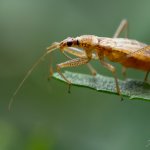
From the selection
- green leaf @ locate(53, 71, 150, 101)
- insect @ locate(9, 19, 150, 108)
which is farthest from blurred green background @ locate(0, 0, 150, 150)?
green leaf @ locate(53, 71, 150, 101)

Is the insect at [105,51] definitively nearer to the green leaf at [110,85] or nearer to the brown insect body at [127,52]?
the brown insect body at [127,52]

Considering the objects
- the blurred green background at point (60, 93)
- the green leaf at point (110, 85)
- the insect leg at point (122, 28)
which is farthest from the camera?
the insect leg at point (122, 28)

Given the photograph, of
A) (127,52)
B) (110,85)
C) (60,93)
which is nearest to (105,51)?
(127,52)

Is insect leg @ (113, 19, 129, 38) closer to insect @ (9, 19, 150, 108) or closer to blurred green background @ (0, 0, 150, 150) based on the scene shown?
blurred green background @ (0, 0, 150, 150)

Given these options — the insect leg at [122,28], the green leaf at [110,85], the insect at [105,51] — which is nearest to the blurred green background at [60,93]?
the insect leg at [122,28]

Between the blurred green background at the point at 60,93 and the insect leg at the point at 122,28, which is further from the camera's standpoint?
the insect leg at the point at 122,28

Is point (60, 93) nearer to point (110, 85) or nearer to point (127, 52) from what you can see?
point (127, 52)

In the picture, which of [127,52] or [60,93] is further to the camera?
[60,93]

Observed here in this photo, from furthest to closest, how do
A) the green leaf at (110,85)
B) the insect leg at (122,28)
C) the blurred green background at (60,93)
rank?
1. the insect leg at (122,28)
2. the blurred green background at (60,93)
3. the green leaf at (110,85)
